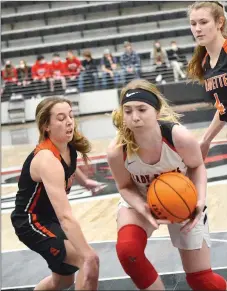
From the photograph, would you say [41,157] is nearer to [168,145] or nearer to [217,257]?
[168,145]

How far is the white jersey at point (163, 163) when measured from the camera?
3.10 m

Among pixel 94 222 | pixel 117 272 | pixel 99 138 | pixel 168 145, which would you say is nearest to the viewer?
pixel 168 145

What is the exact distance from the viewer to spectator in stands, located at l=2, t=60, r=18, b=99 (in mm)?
18078

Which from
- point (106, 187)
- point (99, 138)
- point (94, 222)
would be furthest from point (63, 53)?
point (94, 222)

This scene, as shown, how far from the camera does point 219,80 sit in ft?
12.8

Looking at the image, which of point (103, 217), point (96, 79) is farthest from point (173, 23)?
point (103, 217)

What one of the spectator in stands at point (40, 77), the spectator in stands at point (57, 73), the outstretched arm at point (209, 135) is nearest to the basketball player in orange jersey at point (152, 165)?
the outstretched arm at point (209, 135)

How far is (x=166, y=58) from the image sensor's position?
59.1 ft

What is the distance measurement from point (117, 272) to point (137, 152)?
1542 millimetres

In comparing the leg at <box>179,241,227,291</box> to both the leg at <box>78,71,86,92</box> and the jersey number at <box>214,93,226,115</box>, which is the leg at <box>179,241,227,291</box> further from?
the leg at <box>78,71,86,92</box>

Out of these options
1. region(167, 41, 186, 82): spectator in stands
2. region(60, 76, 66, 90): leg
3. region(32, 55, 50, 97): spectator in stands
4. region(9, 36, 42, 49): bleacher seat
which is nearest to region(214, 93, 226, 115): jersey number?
region(167, 41, 186, 82): spectator in stands

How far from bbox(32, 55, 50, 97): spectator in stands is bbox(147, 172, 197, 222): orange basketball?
15278 millimetres

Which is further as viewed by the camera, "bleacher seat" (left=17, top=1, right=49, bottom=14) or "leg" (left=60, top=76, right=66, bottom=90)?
"bleacher seat" (left=17, top=1, right=49, bottom=14)

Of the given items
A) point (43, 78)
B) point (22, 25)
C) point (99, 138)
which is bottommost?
point (99, 138)
